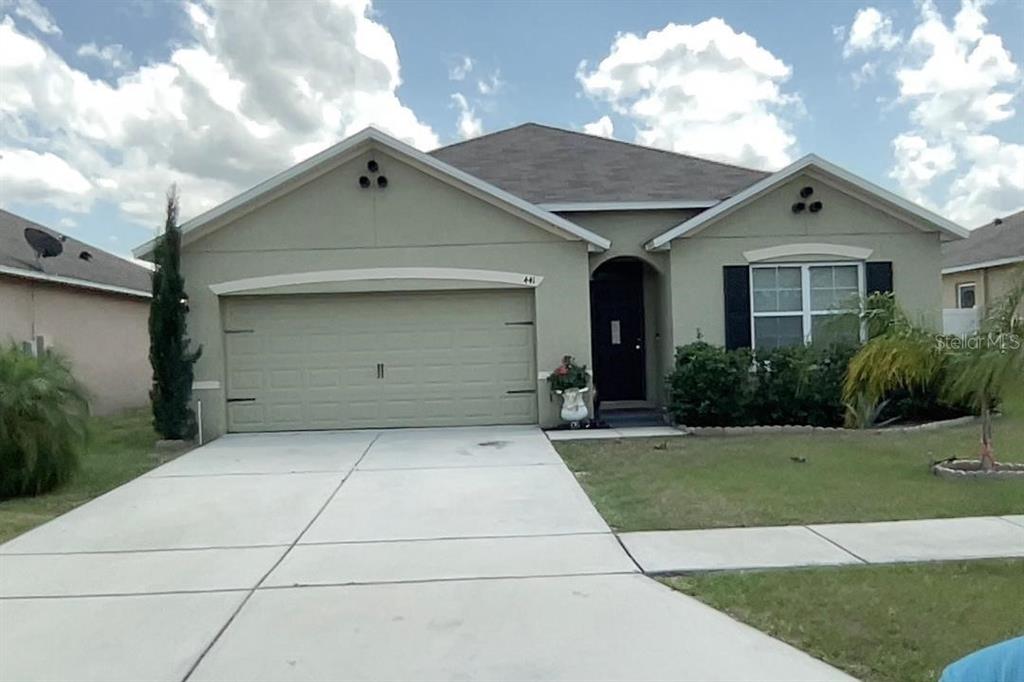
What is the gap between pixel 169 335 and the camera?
41.1 ft

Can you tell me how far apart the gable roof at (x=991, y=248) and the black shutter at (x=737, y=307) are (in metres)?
10.3

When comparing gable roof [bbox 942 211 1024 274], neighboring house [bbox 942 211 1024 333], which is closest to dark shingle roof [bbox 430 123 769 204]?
neighboring house [bbox 942 211 1024 333]

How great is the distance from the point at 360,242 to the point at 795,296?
23.7 ft

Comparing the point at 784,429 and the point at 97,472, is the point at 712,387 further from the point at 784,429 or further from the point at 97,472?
the point at 97,472

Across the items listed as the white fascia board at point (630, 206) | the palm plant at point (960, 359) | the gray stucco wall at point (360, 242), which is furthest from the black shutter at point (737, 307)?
the palm plant at point (960, 359)

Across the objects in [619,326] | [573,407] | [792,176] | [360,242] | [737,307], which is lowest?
[573,407]

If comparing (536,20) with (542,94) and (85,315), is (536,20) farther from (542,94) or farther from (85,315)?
(85,315)

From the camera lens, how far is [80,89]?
15.8 metres

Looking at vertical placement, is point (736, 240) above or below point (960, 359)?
above

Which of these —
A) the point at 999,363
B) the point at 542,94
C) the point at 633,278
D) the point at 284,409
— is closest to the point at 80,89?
the point at 284,409

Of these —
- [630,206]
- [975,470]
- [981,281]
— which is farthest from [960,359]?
[981,281]

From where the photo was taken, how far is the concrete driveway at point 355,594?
14.0 feet

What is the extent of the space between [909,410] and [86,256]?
1884 cm

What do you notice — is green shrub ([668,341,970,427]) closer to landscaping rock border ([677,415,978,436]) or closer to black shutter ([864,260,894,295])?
landscaping rock border ([677,415,978,436])
